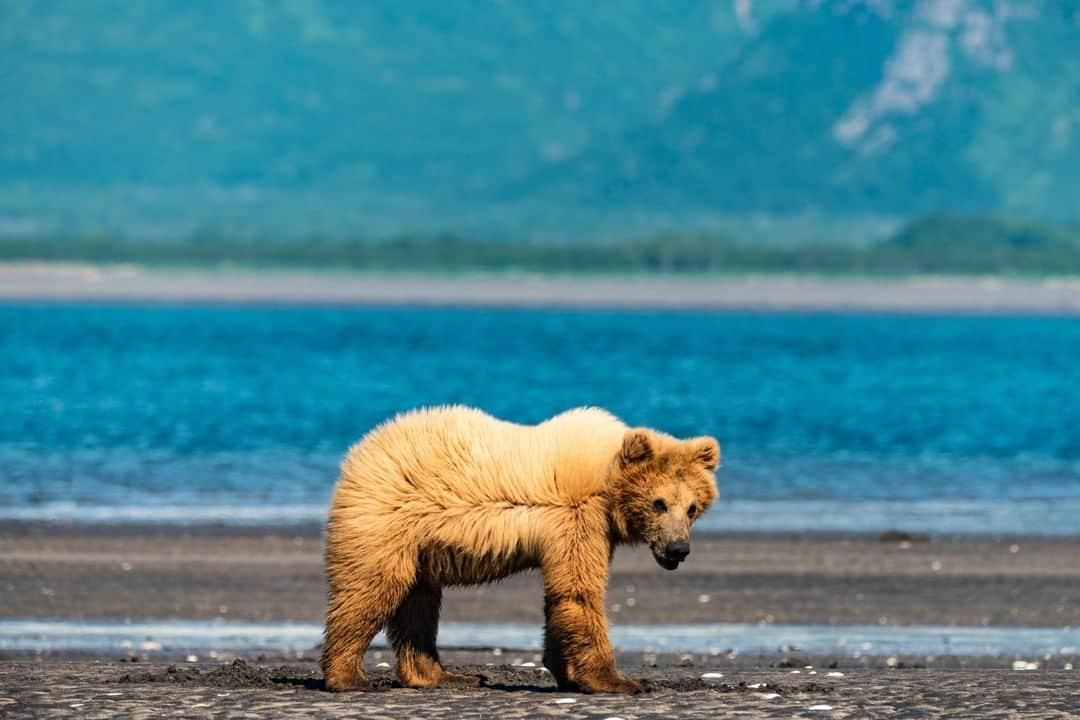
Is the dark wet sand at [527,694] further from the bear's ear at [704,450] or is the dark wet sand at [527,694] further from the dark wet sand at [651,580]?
the dark wet sand at [651,580]

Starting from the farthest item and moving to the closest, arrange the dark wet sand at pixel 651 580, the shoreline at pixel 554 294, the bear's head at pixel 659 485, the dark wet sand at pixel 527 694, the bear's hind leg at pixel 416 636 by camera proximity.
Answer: the shoreline at pixel 554 294
the dark wet sand at pixel 651 580
the bear's hind leg at pixel 416 636
the bear's head at pixel 659 485
the dark wet sand at pixel 527 694

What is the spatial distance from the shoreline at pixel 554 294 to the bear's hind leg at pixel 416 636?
151813 mm

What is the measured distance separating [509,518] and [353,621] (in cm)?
101

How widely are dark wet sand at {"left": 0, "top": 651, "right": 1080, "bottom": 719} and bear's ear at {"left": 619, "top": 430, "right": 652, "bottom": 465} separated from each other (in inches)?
49.7

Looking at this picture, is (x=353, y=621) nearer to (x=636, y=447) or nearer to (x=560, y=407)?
(x=636, y=447)

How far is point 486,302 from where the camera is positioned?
561 feet

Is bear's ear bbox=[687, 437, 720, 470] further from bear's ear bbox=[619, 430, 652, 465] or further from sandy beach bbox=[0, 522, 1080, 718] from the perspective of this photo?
sandy beach bbox=[0, 522, 1080, 718]

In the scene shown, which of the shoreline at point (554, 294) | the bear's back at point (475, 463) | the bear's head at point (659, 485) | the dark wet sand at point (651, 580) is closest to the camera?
the bear's head at point (659, 485)

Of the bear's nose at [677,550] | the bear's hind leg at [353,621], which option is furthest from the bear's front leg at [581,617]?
the bear's hind leg at [353,621]

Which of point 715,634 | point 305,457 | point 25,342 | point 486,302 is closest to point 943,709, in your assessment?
point 715,634

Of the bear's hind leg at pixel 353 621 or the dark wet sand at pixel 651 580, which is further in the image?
the dark wet sand at pixel 651 580

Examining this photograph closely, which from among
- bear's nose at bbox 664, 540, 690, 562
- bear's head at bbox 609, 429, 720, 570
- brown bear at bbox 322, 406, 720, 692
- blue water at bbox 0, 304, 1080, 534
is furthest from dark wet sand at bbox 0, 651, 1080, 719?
blue water at bbox 0, 304, 1080, 534

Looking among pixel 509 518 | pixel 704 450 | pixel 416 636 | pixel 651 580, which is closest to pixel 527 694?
pixel 416 636

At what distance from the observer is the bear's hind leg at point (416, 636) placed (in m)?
12.5
